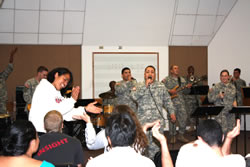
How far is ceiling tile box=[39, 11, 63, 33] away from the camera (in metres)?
9.24

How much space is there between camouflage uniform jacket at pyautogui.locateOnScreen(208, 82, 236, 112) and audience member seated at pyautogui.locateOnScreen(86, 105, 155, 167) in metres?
5.57

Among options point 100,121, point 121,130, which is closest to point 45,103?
point 121,130

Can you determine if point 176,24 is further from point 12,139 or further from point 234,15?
point 12,139

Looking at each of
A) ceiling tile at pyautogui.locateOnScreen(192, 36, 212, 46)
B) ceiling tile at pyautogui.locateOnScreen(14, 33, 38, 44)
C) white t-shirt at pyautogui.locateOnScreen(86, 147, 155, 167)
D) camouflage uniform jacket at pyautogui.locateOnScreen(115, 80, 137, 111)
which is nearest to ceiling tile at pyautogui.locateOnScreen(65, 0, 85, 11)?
→ ceiling tile at pyautogui.locateOnScreen(14, 33, 38, 44)

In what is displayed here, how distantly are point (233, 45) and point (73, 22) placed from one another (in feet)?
16.3

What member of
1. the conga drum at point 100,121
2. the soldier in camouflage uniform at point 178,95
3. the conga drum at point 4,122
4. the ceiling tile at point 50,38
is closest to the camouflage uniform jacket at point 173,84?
the soldier in camouflage uniform at point 178,95

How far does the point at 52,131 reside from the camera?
11.9 ft

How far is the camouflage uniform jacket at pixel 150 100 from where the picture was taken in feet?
20.2

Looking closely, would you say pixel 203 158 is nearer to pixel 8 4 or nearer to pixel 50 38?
pixel 8 4

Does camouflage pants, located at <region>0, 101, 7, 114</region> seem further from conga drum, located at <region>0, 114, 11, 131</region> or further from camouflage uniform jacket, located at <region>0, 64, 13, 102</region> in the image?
conga drum, located at <region>0, 114, 11, 131</region>

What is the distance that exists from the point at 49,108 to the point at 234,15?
798 cm

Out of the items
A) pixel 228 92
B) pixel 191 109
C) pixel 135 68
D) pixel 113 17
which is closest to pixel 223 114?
pixel 228 92

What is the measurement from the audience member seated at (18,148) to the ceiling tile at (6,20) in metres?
7.28

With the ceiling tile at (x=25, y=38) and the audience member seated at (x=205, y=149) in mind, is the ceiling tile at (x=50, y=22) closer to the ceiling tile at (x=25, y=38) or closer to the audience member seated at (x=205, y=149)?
the ceiling tile at (x=25, y=38)
